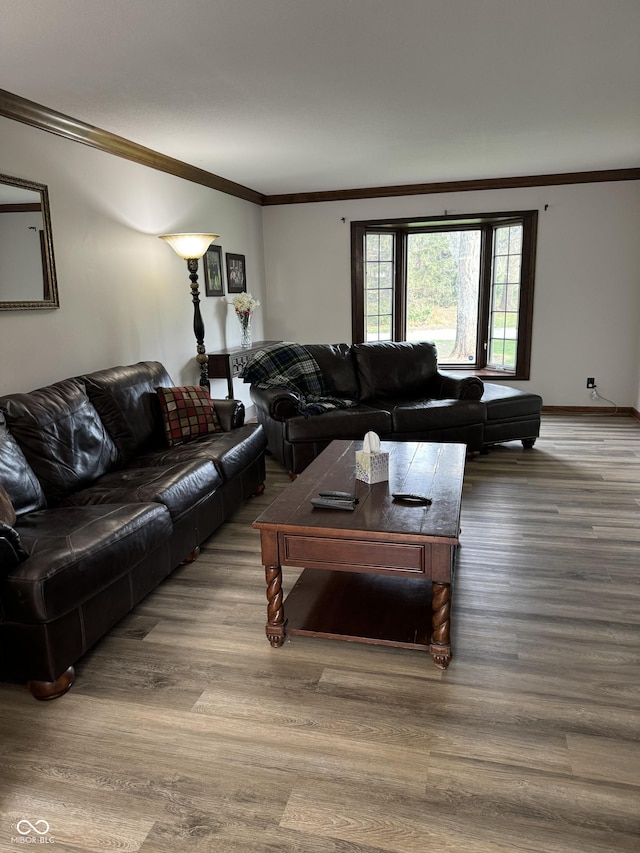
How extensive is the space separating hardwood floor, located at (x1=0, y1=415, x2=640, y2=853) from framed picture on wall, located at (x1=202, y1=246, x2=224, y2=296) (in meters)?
3.33

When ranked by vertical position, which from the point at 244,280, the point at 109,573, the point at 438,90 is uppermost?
the point at 438,90

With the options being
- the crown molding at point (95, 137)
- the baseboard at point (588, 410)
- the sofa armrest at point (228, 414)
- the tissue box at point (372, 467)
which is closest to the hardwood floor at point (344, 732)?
the tissue box at point (372, 467)

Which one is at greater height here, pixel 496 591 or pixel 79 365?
pixel 79 365

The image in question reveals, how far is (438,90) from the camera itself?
3.29 m

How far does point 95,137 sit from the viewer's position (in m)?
3.86

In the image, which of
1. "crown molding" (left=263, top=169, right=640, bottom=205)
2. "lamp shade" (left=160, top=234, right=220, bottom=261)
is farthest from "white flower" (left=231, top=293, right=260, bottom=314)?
"crown molding" (left=263, top=169, right=640, bottom=205)

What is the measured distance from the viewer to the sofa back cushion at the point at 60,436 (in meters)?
2.91

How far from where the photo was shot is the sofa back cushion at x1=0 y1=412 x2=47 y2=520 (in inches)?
104

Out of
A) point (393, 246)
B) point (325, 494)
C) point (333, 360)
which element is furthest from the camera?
point (393, 246)

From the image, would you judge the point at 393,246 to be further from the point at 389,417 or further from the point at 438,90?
the point at 438,90

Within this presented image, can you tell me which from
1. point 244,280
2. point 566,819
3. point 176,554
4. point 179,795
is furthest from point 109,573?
point 244,280

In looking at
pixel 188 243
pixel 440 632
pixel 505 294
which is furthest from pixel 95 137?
pixel 505 294

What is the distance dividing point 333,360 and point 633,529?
2.70 metres

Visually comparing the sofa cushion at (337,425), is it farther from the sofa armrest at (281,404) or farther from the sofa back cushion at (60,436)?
the sofa back cushion at (60,436)
